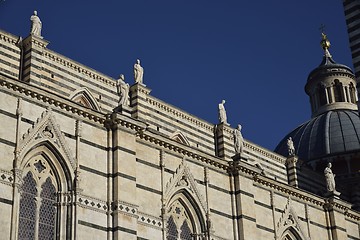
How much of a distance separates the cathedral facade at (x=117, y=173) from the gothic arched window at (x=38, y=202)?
0.09ft

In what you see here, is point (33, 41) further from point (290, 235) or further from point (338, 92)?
point (338, 92)

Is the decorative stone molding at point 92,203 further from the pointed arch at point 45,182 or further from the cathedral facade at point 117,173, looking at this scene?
the pointed arch at point 45,182

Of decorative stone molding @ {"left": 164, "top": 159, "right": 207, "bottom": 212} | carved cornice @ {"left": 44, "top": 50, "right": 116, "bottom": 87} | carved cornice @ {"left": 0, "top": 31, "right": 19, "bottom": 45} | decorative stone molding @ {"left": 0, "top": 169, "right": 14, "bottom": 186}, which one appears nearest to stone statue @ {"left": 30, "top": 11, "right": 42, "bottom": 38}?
carved cornice @ {"left": 0, "top": 31, "right": 19, "bottom": 45}

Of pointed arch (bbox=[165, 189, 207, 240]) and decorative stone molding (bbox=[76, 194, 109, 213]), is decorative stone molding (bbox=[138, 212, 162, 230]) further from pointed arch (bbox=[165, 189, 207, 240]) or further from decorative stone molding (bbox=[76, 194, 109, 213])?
decorative stone molding (bbox=[76, 194, 109, 213])

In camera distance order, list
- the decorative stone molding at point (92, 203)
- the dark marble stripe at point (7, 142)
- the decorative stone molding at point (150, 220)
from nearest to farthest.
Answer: the dark marble stripe at point (7, 142) < the decorative stone molding at point (92, 203) < the decorative stone molding at point (150, 220)

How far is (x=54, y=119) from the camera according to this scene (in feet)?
64.5

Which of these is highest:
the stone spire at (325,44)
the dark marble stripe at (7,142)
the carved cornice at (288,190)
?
the stone spire at (325,44)

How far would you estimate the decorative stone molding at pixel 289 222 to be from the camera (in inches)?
1011

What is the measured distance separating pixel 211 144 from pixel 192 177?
9.08 m

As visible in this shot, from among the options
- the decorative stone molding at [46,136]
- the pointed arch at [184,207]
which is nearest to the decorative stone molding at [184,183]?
the pointed arch at [184,207]

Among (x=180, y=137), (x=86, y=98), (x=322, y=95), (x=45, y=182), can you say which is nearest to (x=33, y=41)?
(x=86, y=98)

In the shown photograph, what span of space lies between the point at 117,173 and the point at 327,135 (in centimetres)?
2407

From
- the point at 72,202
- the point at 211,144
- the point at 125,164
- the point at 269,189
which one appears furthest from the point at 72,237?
the point at 211,144

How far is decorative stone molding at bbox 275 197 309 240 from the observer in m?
25.7
